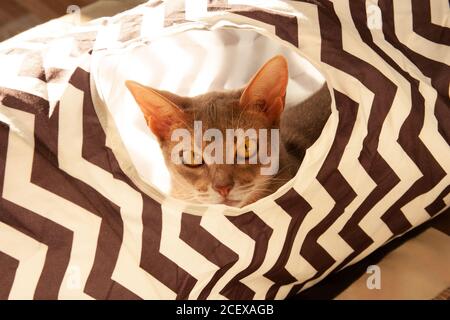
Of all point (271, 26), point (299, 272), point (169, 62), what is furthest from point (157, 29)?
point (299, 272)

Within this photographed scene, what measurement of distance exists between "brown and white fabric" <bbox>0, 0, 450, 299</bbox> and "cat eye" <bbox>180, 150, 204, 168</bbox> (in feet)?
0.22

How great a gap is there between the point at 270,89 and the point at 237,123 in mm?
69

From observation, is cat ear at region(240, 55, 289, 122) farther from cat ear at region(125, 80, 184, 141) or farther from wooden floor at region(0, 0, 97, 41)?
wooden floor at region(0, 0, 97, 41)

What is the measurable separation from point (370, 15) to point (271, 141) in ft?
0.88

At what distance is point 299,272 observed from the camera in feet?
3.38

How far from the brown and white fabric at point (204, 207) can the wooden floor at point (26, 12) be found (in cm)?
52

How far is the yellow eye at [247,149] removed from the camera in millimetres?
830

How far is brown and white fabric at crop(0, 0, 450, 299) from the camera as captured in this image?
805 mm

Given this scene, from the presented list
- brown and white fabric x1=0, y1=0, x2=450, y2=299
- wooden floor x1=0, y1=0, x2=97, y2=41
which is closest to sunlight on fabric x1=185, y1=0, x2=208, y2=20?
brown and white fabric x1=0, y1=0, x2=450, y2=299
